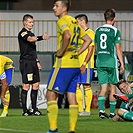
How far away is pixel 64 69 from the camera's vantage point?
338 inches

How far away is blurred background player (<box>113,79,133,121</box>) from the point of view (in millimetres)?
10766

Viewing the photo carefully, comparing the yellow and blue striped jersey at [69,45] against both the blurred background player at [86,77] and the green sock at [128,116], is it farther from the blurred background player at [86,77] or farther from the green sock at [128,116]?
the blurred background player at [86,77]

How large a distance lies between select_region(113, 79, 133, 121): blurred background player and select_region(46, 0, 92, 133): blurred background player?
7.37ft

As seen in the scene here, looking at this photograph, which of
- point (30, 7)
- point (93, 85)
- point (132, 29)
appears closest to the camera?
point (93, 85)

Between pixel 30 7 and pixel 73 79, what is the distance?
51.6ft

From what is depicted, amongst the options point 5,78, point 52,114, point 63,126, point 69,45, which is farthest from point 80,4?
point 52,114

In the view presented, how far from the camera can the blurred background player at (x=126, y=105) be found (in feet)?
35.3

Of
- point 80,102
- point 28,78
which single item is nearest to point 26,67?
point 28,78

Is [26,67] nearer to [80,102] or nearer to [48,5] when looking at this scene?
[80,102]

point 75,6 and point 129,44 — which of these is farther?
point 75,6

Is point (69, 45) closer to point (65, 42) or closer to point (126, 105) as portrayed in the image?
point (65, 42)

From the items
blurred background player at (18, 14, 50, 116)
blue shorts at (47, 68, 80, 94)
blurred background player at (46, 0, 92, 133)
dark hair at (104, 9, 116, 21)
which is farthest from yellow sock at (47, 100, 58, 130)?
blurred background player at (18, 14, 50, 116)

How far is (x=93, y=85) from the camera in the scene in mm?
18719

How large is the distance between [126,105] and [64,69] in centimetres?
273
